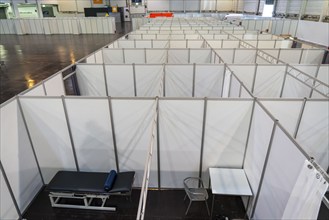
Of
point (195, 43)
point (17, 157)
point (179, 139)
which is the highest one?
point (195, 43)

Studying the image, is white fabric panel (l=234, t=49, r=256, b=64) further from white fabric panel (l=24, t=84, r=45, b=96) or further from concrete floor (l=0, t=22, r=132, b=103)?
concrete floor (l=0, t=22, r=132, b=103)

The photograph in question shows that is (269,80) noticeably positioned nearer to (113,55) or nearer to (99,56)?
(113,55)

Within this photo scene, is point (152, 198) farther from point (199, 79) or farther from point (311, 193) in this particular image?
point (199, 79)

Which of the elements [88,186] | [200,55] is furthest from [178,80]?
[88,186]

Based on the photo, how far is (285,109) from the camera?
3.51 metres

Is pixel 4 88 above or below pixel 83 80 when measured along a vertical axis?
below

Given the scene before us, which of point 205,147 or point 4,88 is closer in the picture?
point 205,147

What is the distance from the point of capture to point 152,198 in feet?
13.3

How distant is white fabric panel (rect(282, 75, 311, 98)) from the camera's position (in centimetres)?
561

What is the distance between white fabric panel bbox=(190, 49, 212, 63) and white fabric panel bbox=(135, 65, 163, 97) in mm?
2452

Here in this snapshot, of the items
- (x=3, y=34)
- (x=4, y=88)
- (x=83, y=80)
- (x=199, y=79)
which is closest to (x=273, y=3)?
(x=199, y=79)

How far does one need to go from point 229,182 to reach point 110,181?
79.9 inches

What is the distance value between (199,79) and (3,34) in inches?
944

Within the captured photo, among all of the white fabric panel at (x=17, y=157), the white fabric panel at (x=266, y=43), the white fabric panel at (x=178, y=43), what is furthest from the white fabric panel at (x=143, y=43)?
the white fabric panel at (x=17, y=157)
